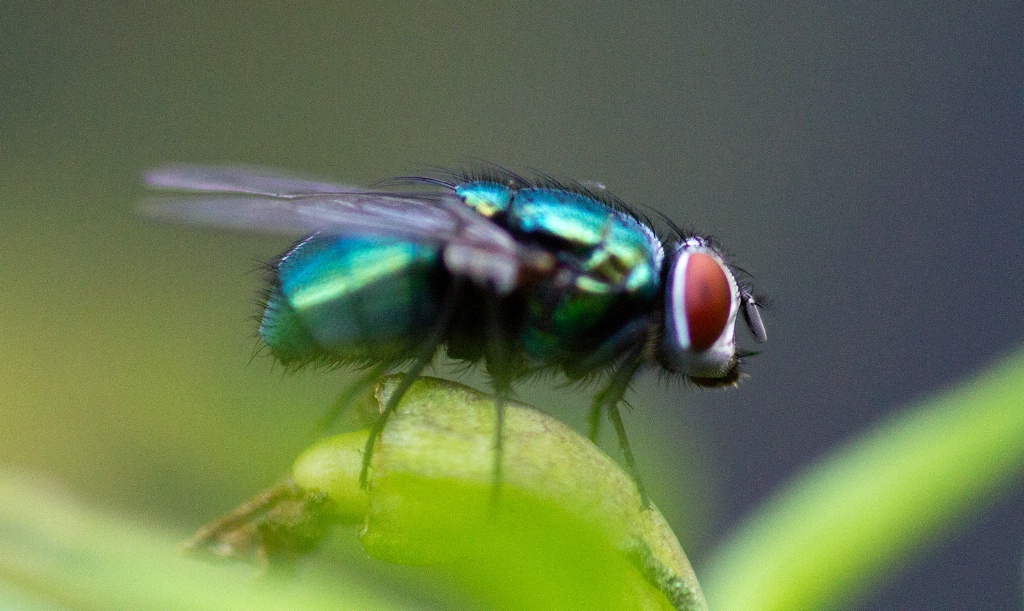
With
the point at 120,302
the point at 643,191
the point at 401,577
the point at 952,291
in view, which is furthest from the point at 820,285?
the point at 401,577

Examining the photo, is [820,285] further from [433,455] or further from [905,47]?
[433,455]

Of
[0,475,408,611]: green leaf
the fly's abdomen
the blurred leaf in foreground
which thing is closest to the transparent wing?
the fly's abdomen

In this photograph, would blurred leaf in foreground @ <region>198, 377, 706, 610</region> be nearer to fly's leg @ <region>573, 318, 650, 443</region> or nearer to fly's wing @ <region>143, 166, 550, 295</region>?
fly's wing @ <region>143, 166, 550, 295</region>

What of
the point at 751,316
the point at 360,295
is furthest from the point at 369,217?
the point at 751,316

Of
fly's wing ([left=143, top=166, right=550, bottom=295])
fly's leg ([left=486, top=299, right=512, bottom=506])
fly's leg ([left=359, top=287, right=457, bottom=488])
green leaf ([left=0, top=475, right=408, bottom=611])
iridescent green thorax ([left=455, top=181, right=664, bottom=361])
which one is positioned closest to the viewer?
green leaf ([left=0, top=475, right=408, bottom=611])

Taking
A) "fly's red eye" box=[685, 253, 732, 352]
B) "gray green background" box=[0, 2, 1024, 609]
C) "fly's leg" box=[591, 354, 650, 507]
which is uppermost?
"fly's red eye" box=[685, 253, 732, 352]

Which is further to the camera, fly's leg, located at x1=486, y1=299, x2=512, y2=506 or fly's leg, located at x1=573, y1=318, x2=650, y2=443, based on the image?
fly's leg, located at x1=573, y1=318, x2=650, y2=443

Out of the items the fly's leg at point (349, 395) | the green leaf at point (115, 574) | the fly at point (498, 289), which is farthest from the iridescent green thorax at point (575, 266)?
the green leaf at point (115, 574)
